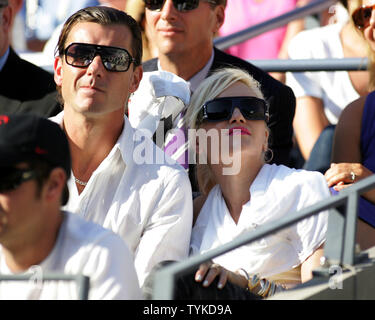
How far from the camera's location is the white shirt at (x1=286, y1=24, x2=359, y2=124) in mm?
5406

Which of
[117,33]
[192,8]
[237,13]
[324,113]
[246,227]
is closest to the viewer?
[246,227]

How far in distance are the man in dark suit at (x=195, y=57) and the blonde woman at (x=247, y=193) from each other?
0.70m

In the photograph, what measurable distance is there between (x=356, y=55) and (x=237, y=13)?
161 centimetres

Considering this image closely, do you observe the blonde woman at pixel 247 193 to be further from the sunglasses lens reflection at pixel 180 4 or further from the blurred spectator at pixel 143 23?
the blurred spectator at pixel 143 23

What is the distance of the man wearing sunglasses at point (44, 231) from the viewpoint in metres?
2.73

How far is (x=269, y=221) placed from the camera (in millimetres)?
3629

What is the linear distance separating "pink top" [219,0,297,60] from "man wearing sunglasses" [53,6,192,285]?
9.35 feet

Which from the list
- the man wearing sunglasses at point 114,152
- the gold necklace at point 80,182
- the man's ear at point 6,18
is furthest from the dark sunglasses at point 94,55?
the man's ear at point 6,18

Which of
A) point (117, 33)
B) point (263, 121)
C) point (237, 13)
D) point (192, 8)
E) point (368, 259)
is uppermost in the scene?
point (237, 13)

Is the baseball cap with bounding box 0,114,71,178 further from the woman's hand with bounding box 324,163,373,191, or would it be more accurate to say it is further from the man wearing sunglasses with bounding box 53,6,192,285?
the woman's hand with bounding box 324,163,373,191

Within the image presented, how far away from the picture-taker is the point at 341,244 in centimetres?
302

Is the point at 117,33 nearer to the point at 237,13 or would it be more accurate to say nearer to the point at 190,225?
the point at 190,225
